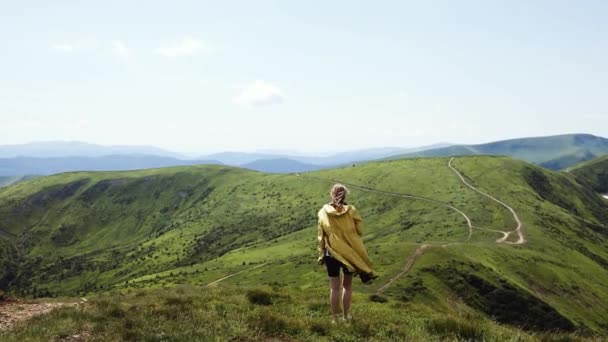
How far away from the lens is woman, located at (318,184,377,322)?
13625 mm

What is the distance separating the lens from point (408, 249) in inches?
2562

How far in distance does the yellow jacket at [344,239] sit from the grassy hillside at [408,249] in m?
5.02

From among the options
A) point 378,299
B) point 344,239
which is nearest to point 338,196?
point 344,239

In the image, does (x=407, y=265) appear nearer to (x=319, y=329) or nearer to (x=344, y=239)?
(x=344, y=239)

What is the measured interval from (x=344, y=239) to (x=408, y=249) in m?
53.9

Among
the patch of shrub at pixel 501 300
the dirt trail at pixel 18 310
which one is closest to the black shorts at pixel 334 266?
the dirt trail at pixel 18 310

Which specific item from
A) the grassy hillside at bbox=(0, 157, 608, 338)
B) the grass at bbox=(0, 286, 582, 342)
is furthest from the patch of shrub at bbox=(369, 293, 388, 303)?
the grass at bbox=(0, 286, 582, 342)

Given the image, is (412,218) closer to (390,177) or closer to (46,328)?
(390,177)

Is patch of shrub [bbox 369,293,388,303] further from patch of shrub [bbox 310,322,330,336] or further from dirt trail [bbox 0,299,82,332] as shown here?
dirt trail [bbox 0,299,82,332]

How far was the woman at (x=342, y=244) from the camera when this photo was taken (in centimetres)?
1362

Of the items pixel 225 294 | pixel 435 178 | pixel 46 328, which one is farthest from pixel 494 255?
pixel 435 178

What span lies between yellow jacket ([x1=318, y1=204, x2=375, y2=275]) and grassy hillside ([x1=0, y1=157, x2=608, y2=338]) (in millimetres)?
5019

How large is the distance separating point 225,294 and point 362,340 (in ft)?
28.5

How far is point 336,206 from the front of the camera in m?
13.9
